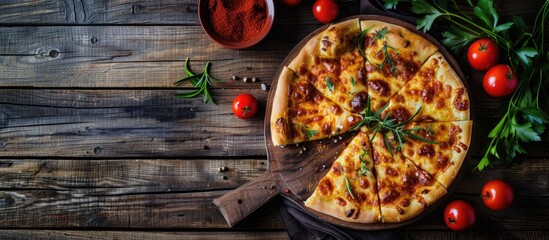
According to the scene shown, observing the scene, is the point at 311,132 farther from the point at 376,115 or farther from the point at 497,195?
the point at 497,195

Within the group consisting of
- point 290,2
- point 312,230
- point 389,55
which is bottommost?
point 312,230

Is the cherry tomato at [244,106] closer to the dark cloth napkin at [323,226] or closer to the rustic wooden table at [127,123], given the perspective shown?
the rustic wooden table at [127,123]

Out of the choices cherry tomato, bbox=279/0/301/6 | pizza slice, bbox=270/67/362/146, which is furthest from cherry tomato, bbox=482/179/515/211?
cherry tomato, bbox=279/0/301/6

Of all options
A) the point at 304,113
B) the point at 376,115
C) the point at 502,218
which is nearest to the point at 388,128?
the point at 376,115

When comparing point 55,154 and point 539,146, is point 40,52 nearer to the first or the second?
point 55,154

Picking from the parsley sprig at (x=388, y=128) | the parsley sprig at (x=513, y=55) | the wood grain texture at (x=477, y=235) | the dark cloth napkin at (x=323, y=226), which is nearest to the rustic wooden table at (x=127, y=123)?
the dark cloth napkin at (x=323, y=226)
